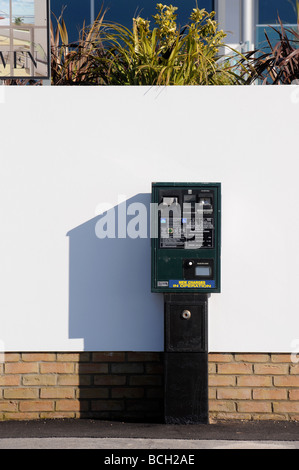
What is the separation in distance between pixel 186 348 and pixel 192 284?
1.67 ft

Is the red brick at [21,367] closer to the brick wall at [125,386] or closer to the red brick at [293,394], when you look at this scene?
the brick wall at [125,386]

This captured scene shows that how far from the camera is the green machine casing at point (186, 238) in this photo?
5.65 metres

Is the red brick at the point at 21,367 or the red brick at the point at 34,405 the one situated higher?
the red brick at the point at 21,367

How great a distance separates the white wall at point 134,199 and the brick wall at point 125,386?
112mm

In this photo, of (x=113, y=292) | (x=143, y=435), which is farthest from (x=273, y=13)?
(x=143, y=435)

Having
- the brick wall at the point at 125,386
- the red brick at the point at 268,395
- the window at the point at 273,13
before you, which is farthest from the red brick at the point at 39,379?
the window at the point at 273,13

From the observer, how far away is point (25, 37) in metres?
6.43

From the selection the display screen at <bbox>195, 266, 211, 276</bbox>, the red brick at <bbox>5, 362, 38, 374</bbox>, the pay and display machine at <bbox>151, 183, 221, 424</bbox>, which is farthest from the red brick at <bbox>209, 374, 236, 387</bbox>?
the red brick at <bbox>5, 362, 38, 374</bbox>

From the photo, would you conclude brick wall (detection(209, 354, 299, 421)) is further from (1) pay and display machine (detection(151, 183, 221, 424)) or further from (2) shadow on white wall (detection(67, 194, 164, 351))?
(2) shadow on white wall (detection(67, 194, 164, 351))

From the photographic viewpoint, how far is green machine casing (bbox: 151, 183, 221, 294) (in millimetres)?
5648

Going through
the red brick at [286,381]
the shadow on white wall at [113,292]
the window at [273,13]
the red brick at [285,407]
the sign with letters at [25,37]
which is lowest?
the red brick at [285,407]

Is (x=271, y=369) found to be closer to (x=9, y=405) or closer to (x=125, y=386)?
(x=125, y=386)

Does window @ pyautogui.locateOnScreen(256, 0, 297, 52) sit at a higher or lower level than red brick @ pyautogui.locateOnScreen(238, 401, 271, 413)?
higher

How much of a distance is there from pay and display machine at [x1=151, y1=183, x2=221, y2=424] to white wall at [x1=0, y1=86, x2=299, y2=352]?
284 mm
